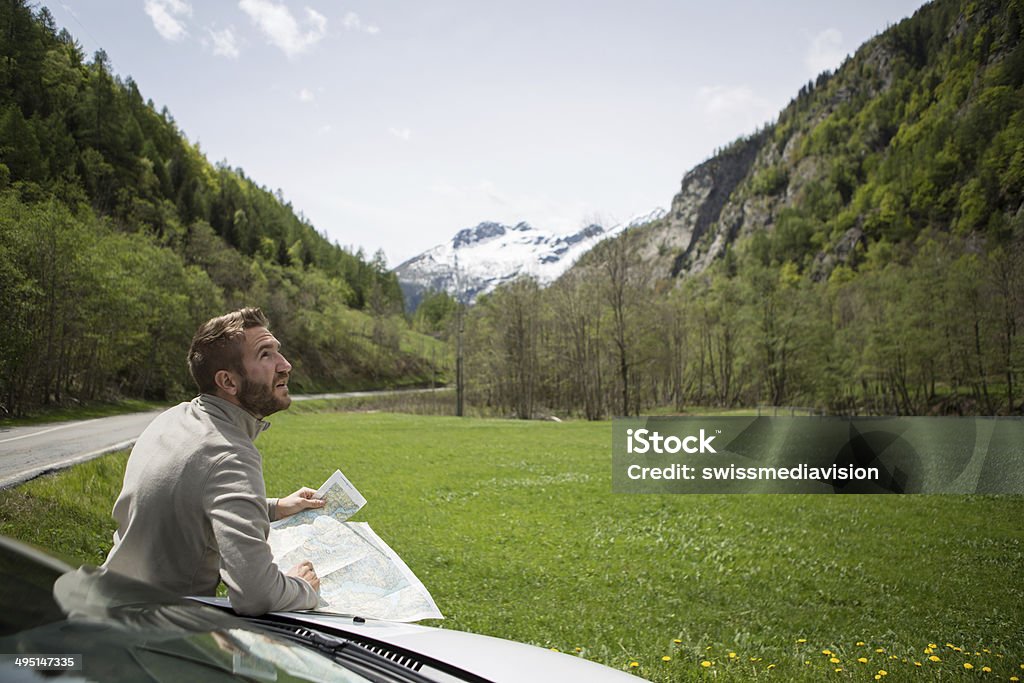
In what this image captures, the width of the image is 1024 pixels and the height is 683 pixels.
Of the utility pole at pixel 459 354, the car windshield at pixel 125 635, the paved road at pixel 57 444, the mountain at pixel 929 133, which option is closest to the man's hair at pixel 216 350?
the car windshield at pixel 125 635

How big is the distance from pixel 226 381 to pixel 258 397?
0.10 m

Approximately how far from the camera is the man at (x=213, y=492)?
4.85 ft

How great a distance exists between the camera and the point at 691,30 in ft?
30.4

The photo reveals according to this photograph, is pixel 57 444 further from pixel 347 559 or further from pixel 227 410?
pixel 227 410

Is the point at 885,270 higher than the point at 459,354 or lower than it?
higher

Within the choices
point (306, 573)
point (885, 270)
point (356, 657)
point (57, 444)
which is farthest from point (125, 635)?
point (885, 270)

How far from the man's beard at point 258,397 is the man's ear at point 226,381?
2cm

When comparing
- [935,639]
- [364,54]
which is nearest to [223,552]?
[935,639]

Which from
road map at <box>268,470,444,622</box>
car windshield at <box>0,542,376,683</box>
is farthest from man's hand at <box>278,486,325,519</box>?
car windshield at <box>0,542,376,683</box>

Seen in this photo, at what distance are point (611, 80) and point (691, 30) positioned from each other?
1340 millimetres

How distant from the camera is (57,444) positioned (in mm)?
4367

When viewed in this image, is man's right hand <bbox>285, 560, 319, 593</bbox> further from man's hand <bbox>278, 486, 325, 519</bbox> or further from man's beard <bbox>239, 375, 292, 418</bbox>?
man's beard <bbox>239, 375, 292, 418</bbox>

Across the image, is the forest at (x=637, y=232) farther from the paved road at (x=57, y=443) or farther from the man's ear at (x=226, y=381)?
the man's ear at (x=226, y=381)

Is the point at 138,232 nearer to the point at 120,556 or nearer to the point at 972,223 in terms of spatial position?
the point at 120,556
